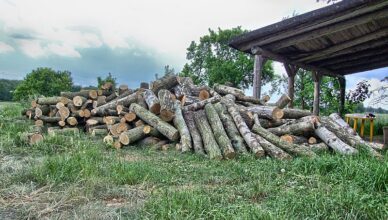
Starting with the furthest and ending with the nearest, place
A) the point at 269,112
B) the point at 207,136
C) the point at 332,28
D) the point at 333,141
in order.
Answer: the point at 332,28 → the point at 269,112 → the point at 207,136 → the point at 333,141

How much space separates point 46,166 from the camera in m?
4.43

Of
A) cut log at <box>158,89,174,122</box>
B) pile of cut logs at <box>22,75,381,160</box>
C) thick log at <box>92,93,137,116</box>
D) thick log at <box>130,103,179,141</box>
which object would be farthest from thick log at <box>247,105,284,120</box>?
thick log at <box>92,93,137,116</box>

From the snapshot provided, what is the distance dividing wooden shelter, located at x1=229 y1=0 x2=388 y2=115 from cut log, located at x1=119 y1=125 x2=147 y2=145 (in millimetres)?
3804

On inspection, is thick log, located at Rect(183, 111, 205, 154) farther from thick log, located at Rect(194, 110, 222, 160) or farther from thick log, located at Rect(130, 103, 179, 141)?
thick log, located at Rect(130, 103, 179, 141)

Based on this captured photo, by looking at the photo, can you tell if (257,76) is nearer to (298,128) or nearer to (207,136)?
(298,128)

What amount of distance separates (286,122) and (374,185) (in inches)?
178

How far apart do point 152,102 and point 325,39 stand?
5646mm

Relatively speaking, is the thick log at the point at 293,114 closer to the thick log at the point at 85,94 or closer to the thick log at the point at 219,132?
the thick log at the point at 219,132

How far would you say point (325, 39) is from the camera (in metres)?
10.4

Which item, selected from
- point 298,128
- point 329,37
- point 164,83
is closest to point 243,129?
point 298,128

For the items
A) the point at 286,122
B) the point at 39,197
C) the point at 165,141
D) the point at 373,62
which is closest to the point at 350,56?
the point at 373,62

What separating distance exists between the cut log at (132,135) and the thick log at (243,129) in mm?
2130

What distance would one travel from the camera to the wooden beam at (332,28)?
315 inches

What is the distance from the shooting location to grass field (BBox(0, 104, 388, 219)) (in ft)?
10.3
